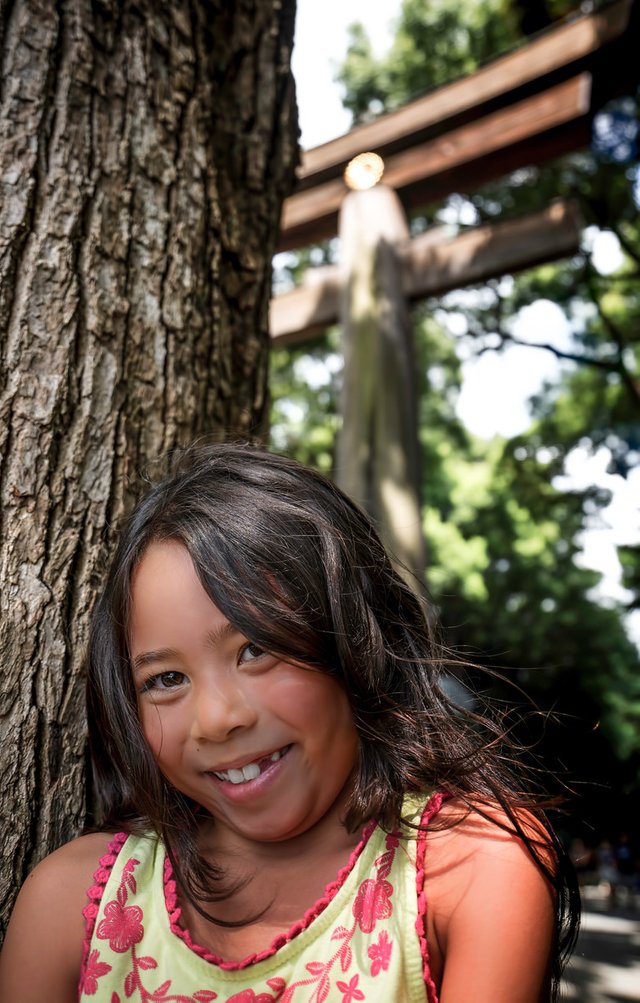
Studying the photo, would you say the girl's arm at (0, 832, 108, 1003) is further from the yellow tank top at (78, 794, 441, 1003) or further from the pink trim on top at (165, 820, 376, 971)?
the pink trim on top at (165, 820, 376, 971)

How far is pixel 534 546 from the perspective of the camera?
1723cm

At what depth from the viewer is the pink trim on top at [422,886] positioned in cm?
124

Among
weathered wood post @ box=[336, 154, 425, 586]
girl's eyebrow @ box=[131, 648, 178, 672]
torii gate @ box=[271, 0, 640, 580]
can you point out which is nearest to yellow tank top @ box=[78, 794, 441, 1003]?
girl's eyebrow @ box=[131, 648, 178, 672]

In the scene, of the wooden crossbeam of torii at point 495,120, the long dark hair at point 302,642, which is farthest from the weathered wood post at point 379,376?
the long dark hair at point 302,642

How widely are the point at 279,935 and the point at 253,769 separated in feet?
0.83

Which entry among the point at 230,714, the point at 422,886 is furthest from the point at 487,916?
the point at 230,714

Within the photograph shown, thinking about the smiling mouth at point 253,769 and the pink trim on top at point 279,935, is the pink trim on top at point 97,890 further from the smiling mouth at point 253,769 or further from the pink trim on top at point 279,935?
the smiling mouth at point 253,769

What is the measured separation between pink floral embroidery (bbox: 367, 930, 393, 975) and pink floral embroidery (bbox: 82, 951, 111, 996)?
37 cm

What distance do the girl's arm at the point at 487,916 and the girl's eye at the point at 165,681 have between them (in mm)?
428

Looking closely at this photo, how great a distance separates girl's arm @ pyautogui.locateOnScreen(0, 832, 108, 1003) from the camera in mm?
1312

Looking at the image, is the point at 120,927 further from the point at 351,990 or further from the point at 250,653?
the point at 250,653

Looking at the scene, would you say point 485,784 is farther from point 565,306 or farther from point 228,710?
point 565,306

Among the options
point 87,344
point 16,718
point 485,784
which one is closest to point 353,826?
point 485,784

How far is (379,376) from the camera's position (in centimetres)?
460
